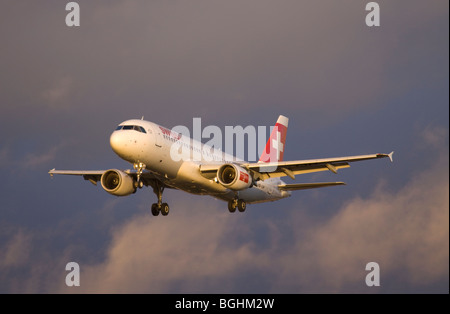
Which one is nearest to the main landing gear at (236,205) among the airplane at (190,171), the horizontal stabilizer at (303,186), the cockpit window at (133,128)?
the airplane at (190,171)

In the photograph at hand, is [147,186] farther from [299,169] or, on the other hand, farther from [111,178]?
[299,169]

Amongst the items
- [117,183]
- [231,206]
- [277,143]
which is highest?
[277,143]

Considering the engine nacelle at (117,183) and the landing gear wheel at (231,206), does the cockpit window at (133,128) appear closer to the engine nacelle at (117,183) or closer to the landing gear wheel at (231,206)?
the engine nacelle at (117,183)

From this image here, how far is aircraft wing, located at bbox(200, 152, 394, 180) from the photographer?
171 ft

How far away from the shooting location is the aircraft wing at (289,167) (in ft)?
171

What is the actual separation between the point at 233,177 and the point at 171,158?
5.11 m

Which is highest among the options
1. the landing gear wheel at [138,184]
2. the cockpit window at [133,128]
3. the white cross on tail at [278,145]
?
the white cross on tail at [278,145]

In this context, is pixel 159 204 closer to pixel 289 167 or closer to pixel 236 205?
pixel 236 205

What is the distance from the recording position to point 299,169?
55.2m

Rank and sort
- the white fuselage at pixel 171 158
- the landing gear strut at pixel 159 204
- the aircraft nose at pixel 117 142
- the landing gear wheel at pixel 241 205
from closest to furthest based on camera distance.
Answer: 1. the aircraft nose at pixel 117 142
2. the white fuselage at pixel 171 158
3. the landing gear strut at pixel 159 204
4. the landing gear wheel at pixel 241 205

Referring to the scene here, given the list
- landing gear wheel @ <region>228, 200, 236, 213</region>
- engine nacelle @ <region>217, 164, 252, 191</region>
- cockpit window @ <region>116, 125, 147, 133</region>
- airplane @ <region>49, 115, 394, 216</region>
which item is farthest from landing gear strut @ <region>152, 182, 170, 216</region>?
cockpit window @ <region>116, 125, 147, 133</region>

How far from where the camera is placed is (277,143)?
236 ft

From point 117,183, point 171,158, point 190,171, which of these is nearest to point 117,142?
point 171,158
